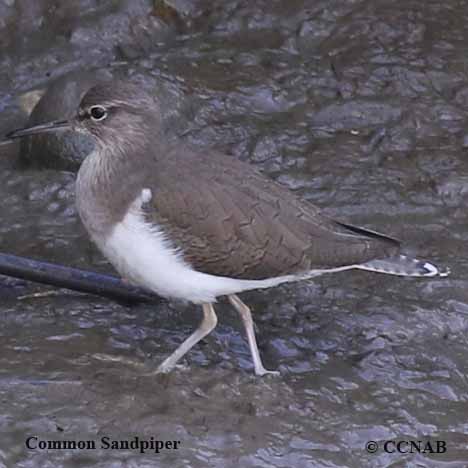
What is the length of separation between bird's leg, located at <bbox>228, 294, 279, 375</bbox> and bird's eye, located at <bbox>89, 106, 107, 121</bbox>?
104cm

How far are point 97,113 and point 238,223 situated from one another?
2.95 ft

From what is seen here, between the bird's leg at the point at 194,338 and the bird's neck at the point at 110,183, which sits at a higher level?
the bird's neck at the point at 110,183

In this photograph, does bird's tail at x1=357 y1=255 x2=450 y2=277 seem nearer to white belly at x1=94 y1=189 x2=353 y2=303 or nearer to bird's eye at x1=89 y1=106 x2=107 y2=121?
white belly at x1=94 y1=189 x2=353 y2=303

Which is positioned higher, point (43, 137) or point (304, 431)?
point (43, 137)

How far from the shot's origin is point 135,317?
21.3 ft

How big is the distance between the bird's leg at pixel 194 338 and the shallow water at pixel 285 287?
0.25 ft

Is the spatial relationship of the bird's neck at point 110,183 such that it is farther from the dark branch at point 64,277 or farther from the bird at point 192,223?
the dark branch at point 64,277

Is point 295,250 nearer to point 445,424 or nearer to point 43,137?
point 445,424

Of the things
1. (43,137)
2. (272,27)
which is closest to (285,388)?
(43,137)

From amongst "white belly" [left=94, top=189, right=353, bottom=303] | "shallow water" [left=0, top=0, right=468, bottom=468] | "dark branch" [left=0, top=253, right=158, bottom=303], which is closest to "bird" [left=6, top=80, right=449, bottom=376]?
"white belly" [left=94, top=189, right=353, bottom=303]

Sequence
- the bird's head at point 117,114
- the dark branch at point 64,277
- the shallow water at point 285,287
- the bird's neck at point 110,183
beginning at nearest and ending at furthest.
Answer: the shallow water at point 285,287 → the bird's neck at point 110,183 → the bird's head at point 117,114 → the dark branch at point 64,277

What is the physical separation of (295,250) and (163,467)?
126cm

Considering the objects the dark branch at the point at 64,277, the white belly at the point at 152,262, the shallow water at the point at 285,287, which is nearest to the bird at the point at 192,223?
the white belly at the point at 152,262

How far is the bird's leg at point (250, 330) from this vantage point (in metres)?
6.06
